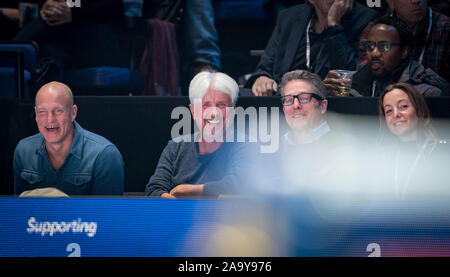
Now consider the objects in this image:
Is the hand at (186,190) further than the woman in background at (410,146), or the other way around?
the hand at (186,190)

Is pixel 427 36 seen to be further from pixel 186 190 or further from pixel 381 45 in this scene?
pixel 186 190

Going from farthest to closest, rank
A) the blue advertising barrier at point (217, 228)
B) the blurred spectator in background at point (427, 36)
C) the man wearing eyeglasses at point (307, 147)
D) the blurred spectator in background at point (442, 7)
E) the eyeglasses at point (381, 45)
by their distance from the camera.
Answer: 1. the blurred spectator in background at point (442, 7)
2. the blurred spectator in background at point (427, 36)
3. the eyeglasses at point (381, 45)
4. the man wearing eyeglasses at point (307, 147)
5. the blue advertising barrier at point (217, 228)

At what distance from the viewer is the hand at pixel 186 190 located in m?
2.51

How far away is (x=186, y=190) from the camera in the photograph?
8.30 feet

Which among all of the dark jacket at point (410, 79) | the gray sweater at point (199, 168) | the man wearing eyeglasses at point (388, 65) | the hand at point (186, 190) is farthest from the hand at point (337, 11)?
the hand at point (186, 190)

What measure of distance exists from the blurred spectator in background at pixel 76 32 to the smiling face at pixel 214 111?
1944 mm

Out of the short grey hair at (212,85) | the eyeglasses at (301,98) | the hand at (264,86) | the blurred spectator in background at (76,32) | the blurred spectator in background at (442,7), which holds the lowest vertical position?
the eyeglasses at (301,98)

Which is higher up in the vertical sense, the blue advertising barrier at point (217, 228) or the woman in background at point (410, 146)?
the woman in background at point (410, 146)

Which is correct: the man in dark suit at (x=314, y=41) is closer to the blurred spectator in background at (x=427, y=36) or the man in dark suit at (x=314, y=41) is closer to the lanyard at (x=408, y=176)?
the blurred spectator in background at (x=427, y=36)

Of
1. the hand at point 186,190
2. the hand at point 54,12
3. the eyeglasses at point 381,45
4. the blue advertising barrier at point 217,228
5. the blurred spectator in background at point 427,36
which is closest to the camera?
the blue advertising barrier at point 217,228

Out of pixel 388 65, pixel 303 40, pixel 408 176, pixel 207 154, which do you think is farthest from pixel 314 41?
pixel 408 176

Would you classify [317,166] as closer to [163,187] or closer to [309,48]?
[163,187]

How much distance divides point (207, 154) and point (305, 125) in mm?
475

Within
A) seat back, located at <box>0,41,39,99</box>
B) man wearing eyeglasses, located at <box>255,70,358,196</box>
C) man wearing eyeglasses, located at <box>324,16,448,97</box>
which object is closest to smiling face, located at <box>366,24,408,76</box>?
man wearing eyeglasses, located at <box>324,16,448,97</box>
